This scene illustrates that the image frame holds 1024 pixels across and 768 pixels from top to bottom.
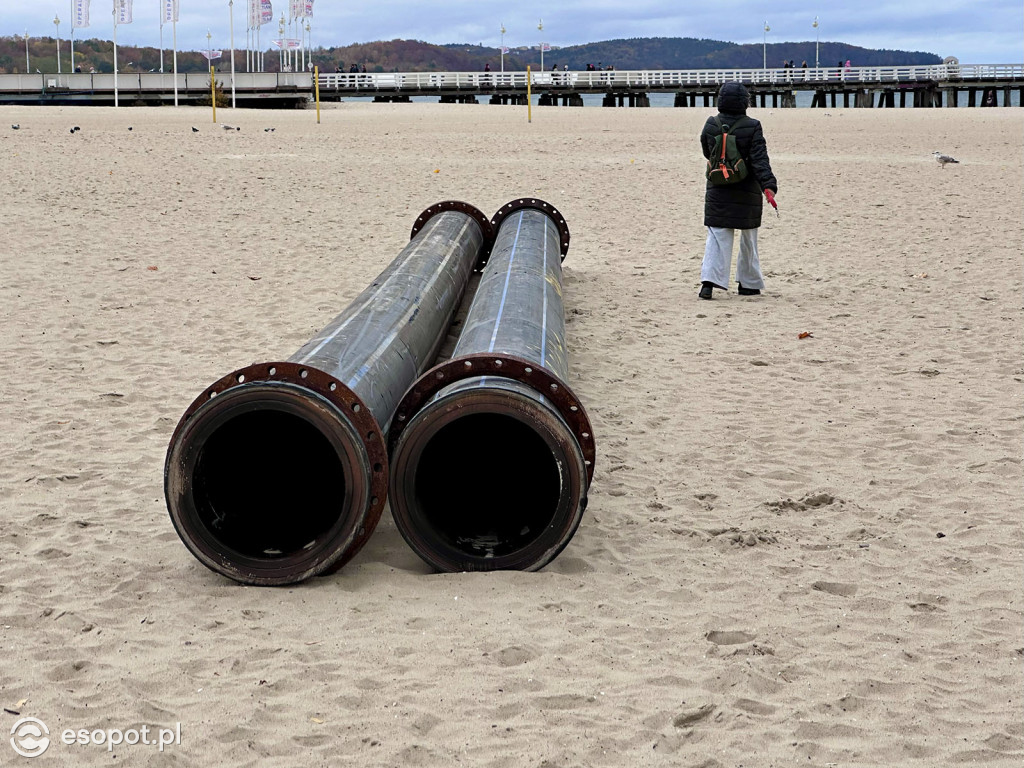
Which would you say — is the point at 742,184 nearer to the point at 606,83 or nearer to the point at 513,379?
→ the point at 513,379

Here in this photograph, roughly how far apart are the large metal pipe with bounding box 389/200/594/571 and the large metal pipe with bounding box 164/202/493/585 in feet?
0.67

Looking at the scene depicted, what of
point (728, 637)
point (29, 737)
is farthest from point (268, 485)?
point (728, 637)

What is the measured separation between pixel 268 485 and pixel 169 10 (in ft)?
189

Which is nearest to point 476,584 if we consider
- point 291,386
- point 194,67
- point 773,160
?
point 291,386

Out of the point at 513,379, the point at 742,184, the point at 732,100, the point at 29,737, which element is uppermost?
the point at 732,100

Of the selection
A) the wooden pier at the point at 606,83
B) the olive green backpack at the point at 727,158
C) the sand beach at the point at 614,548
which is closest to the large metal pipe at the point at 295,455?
the sand beach at the point at 614,548

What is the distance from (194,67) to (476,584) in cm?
15731

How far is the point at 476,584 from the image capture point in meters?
4.49

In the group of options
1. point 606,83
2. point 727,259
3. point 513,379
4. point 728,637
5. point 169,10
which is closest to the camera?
point 728,637

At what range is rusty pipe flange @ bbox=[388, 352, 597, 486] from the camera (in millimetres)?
4691

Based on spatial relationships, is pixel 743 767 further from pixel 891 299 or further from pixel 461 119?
pixel 461 119

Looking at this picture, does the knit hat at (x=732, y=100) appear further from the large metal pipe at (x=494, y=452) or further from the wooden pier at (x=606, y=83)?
the wooden pier at (x=606, y=83)

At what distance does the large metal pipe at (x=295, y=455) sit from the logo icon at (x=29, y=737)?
1086mm

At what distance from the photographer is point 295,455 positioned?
5172 mm
